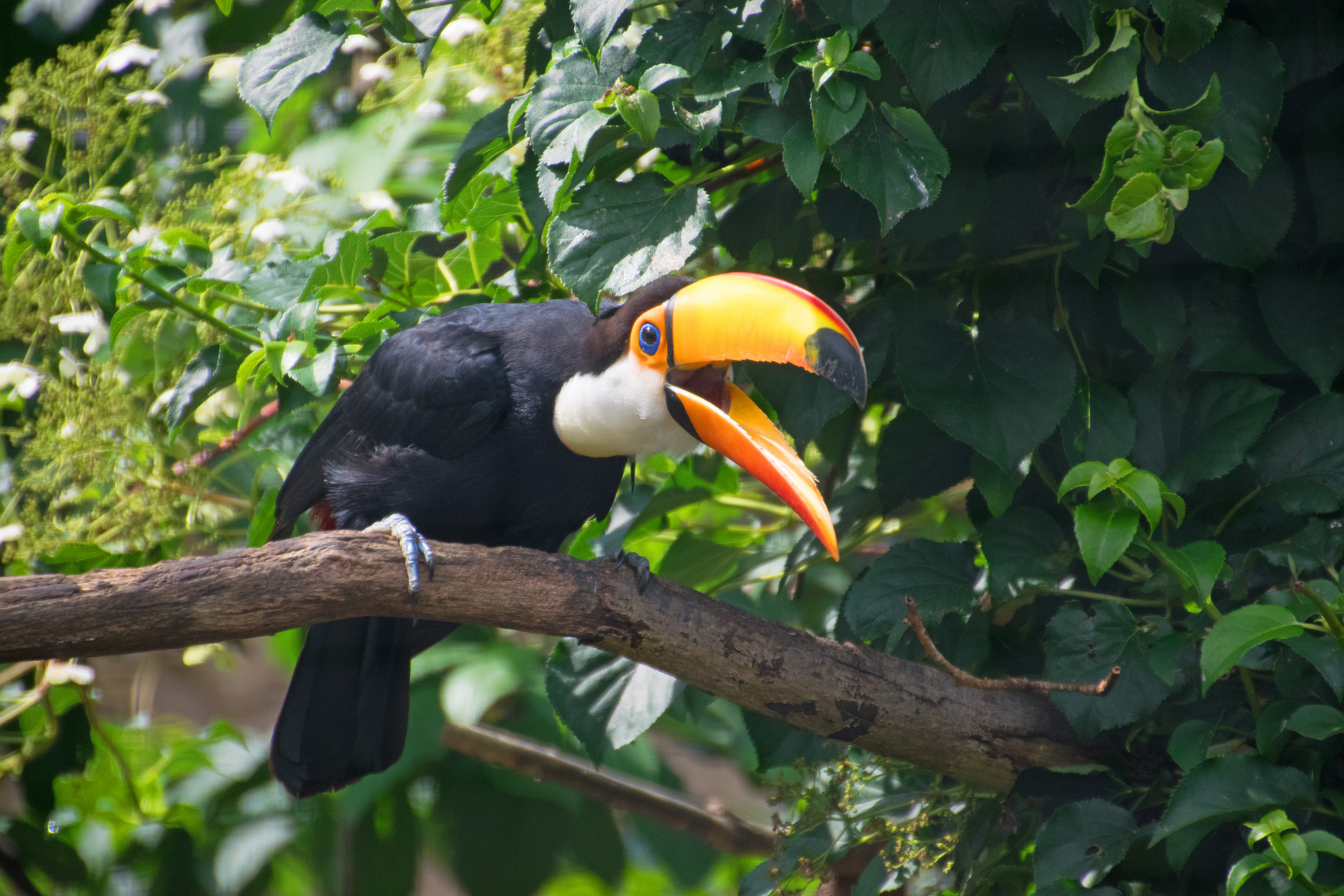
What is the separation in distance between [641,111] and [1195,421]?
2.30 ft

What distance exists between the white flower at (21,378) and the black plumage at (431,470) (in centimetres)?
42

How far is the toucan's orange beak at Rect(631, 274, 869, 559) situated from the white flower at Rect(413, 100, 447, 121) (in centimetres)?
79

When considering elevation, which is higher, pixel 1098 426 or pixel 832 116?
pixel 832 116

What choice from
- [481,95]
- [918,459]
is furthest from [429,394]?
[481,95]

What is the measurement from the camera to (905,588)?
1.26m

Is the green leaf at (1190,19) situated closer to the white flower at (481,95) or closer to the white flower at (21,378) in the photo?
the white flower at (481,95)

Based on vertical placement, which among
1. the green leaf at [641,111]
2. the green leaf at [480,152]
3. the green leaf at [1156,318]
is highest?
the green leaf at [641,111]

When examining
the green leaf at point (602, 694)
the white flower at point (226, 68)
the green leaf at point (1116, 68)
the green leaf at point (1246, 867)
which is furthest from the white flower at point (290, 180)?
the green leaf at point (1246, 867)

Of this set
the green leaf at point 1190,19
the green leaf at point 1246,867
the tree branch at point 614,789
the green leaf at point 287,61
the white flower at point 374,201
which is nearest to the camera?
the green leaf at point 1246,867

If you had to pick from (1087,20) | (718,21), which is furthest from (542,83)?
(1087,20)

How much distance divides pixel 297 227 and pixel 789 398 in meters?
0.99

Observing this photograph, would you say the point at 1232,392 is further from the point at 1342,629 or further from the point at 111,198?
the point at 111,198

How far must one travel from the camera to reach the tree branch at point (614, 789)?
79.0 inches

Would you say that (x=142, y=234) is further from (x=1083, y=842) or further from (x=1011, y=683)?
(x=1083, y=842)
